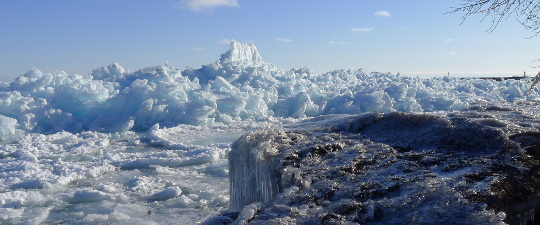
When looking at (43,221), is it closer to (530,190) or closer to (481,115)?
(481,115)

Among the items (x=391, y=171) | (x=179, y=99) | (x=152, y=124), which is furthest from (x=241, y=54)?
(x=391, y=171)

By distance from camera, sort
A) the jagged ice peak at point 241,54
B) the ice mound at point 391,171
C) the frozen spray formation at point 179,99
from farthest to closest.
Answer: the jagged ice peak at point 241,54 < the frozen spray formation at point 179,99 < the ice mound at point 391,171

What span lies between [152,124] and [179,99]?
61.1 inches

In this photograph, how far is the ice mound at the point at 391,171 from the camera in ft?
6.94

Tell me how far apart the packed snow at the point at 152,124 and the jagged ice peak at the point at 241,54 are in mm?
108

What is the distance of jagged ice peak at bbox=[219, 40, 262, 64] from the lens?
24484 mm

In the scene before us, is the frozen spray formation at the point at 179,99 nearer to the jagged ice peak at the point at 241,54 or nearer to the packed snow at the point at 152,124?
the packed snow at the point at 152,124

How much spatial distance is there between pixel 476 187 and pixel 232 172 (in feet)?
8.04

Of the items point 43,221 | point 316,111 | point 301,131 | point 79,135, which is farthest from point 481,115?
point 316,111

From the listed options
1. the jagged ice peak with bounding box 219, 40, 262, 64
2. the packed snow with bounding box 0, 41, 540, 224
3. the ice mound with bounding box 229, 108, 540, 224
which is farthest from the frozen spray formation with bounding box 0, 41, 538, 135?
the ice mound with bounding box 229, 108, 540, 224

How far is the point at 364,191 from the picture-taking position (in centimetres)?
238

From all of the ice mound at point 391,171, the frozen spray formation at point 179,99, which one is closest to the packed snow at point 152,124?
the frozen spray formation at point 179,99

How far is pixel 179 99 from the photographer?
58.0ft

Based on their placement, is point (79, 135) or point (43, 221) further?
point (79, 135)
